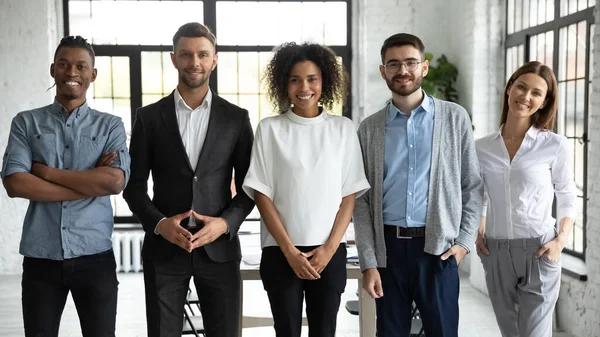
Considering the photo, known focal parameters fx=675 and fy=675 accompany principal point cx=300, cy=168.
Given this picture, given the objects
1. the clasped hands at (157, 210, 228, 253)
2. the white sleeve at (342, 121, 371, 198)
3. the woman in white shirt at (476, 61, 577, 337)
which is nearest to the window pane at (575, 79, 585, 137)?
the woman in white shirt at (476, 61, 577, 337)

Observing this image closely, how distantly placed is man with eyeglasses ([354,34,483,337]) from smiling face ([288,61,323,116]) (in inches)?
11.4

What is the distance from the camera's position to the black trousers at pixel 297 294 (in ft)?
8.93

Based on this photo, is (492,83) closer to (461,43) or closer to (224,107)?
(461,43)

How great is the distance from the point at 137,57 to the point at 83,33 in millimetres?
685

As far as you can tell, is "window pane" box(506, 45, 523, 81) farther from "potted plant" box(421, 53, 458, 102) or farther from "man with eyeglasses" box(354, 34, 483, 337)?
"man with eyeglasses" box(354, 34, 483, 337)

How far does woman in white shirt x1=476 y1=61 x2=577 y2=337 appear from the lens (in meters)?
3.10

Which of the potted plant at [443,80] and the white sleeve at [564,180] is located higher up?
the potted plant at [443,80]

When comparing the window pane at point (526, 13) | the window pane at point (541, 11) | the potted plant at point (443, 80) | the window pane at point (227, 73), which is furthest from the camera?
the window pane at point (227, 73)

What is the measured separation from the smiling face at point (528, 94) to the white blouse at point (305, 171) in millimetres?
862

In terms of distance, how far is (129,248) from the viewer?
24.8 ft

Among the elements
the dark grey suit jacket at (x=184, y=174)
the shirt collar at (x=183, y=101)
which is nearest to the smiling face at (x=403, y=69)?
the dark grey suit jacket at (x=184, y=174)

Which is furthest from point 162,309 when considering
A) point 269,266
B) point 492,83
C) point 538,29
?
point 492,83

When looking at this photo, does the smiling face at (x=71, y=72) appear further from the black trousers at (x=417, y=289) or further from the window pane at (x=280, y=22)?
the window pane at (x=280, y=22)

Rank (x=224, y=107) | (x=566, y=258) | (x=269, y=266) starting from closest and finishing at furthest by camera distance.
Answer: (x=269, y=266)
(x=224, y=107)
(x=566, y=258)
